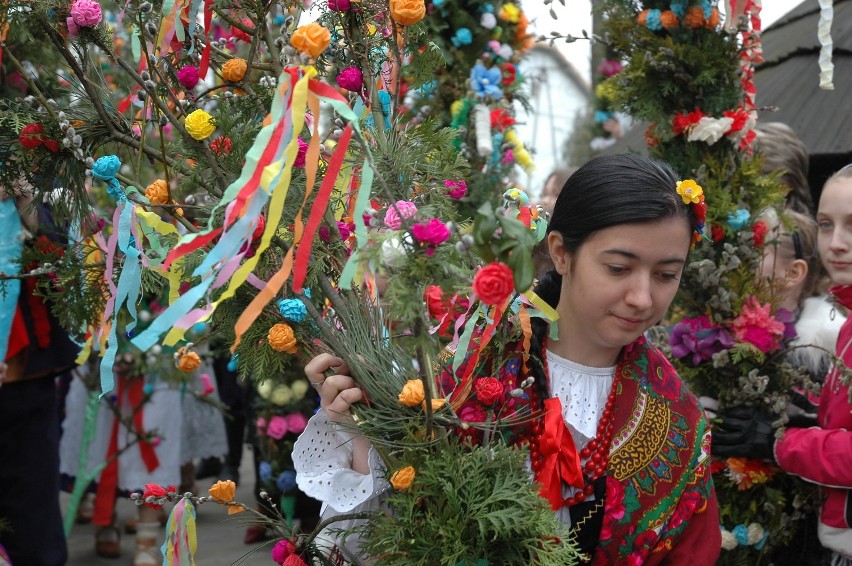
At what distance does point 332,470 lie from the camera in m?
1.84

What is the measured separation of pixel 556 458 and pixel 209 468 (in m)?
5.53

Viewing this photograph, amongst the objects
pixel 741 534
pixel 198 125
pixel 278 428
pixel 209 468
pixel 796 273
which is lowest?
pixel 209 468

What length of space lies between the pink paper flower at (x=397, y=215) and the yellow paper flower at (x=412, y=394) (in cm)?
27

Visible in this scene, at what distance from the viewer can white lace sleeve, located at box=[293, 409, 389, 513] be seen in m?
1.79

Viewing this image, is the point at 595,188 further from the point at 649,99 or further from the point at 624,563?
the point at 649,99

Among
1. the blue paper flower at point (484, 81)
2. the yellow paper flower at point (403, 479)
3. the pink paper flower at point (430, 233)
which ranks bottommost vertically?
the blue paper flower at point (484, 81)

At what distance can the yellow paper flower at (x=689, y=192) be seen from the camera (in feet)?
6.32

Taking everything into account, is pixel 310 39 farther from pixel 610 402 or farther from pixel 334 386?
pixel 610 402

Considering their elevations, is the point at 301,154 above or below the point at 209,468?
above

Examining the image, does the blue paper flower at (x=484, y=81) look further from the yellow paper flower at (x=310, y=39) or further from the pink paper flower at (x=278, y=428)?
the yellow paper flower at (x=310, y=39)

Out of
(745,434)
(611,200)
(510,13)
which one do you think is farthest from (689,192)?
(510,13)

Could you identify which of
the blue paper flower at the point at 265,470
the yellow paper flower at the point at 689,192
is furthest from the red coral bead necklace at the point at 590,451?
the blue paper flower at the point at 265,470

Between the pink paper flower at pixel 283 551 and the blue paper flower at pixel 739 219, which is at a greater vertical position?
the blue paper flower at pixel 739 219

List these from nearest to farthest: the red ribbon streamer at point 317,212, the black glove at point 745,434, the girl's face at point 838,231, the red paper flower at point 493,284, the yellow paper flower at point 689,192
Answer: the red paper flower at point 493,284
the red ribbon streamer at point 317,212
the yellow paper flower at point 689,192
the girl's face at point 838,231
the black glove at point 745,434
